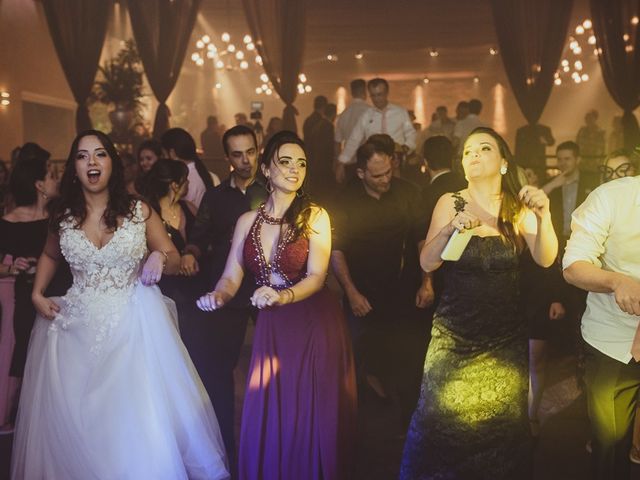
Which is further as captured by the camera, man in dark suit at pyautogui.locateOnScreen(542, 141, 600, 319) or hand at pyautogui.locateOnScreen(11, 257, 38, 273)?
man in dark suit at pyautogui.locateOnScreen(542, 141, 600, 319)

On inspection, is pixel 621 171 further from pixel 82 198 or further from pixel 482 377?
pixel 82 198

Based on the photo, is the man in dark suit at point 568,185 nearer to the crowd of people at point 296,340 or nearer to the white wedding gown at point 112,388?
the crowd of people at point 296,340

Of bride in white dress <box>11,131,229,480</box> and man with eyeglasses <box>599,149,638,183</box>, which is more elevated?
man with eyeglasses <box>599,149,638,183</box>

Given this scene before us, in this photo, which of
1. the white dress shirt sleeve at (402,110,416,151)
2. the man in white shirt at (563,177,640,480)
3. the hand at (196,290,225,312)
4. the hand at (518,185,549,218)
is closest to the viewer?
the man in white shirt at (563,177,640,480)

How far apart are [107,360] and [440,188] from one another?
2.43 meters

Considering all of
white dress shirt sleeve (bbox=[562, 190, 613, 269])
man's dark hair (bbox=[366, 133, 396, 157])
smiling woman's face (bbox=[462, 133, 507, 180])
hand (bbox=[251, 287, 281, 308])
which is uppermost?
man's dark hair (bbox=[366, 133, 396, 157])

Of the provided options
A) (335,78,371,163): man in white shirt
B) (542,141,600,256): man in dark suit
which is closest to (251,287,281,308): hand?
(542,141,600,256): man in dark suit

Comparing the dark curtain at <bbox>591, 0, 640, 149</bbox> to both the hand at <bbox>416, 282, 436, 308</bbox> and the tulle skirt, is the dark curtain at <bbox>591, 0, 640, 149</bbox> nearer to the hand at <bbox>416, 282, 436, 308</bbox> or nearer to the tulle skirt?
the hand at <bbox>416, 282, 436, 308</bbox>

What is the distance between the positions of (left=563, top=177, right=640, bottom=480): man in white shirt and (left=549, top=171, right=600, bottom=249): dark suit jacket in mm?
2227

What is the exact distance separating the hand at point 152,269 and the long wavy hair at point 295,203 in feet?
2.05

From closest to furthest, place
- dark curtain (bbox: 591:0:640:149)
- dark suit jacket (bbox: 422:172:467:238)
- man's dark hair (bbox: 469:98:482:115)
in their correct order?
dark suit jacket (bbox: 422:172:467:238)
dark curtain (bbox: 591:0:640:149)
man's dark hair (bbox: 469:98:482:115)

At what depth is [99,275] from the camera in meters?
3.71

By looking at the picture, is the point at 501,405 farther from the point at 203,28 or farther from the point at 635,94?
the point at 203,28

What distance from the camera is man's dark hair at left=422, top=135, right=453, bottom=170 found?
5.29m
